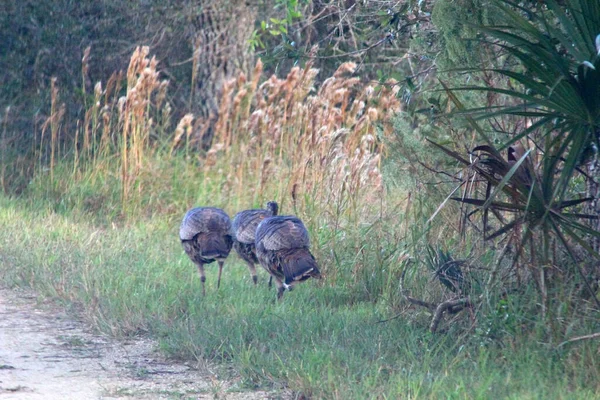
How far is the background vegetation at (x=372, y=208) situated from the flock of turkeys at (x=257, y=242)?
0.91ft

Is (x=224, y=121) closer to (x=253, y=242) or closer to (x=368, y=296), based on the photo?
(x=253, y=242)

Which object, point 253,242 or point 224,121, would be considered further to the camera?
point 224,121

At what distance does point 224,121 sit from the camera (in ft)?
34.9

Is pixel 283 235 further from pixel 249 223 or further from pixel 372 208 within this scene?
pixel 372 208

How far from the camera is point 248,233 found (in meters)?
7.54

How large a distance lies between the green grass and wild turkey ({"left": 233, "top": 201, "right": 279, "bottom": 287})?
249 millimetres

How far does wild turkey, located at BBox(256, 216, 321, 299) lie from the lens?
21.4 feet

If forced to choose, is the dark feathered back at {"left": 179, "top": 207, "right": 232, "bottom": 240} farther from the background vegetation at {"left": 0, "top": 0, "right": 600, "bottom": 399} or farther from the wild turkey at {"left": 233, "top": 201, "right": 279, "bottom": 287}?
the background vegetation at {"left": 0, "top": 0, "right": 600, "bottom": 399}

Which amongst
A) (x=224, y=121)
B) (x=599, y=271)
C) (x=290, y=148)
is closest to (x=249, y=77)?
(x=224, y=121)

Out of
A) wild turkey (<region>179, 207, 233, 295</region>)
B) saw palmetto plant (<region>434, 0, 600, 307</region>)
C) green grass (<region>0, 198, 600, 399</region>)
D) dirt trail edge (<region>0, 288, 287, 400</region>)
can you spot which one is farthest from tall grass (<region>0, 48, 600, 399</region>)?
saw palmetto plant (<region>434, 0, 600, 307</region>)

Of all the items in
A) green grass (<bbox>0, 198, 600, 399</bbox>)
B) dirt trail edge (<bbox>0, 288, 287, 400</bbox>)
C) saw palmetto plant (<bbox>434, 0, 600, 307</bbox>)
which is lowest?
dirt trail edge (<bbox>0, 288, 287, 400</bbox>)

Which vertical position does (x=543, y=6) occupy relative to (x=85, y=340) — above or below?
above

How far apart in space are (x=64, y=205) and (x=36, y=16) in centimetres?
382

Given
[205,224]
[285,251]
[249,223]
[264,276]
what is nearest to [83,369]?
[285,251]
